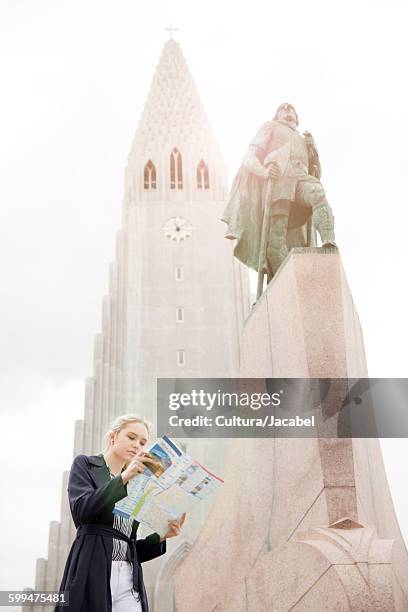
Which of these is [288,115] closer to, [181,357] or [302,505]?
[302,505]

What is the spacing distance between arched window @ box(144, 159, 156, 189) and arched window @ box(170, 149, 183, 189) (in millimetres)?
1150

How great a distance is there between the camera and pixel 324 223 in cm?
830

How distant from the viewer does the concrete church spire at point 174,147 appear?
48312mm

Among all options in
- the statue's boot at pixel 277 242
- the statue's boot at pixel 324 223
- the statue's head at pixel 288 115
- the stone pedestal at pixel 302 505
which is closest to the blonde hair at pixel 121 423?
the stone pedestal at pixel 302 505

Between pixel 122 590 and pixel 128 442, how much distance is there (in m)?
0.76

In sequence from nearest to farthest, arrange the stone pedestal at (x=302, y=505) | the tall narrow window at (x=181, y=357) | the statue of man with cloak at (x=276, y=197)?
the stone pedestal at (x=302, y=505) < the statue of man with cloak at (x=276, y=197) < the tall narrow window at (x=181, y=357)

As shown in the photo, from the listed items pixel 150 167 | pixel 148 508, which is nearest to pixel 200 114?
pixel 150 167

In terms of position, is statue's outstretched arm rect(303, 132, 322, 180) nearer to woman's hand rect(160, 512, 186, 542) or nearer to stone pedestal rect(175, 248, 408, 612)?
stone pedestal rect(175, 248, 408, 612)

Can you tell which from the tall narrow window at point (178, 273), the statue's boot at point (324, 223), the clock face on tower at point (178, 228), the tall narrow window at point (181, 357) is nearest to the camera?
the statue's boot at point (324, 223)

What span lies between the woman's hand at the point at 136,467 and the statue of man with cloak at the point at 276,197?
4.98m

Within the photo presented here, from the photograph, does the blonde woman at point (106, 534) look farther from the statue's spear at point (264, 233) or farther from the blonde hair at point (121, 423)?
the statue's spear at point (264, 233)

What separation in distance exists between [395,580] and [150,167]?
150ft

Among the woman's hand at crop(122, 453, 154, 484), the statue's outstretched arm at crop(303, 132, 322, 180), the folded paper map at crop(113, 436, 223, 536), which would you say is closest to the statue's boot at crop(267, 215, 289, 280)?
the statue's outstretched arm at crop(303, 132, 322, 180)

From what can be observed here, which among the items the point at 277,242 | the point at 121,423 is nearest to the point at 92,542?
the point at 121,423
